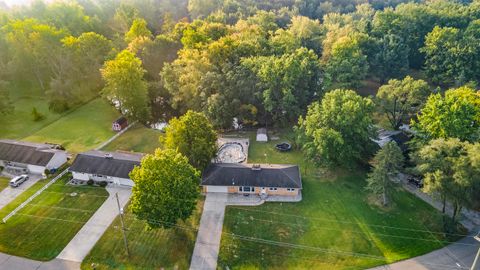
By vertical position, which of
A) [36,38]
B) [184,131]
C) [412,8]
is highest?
[412,8]

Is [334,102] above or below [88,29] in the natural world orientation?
below

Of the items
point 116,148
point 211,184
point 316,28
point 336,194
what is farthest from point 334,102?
point 316,28

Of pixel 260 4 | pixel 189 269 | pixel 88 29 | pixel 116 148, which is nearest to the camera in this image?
pixel 189 269

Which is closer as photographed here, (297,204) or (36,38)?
(297,204)

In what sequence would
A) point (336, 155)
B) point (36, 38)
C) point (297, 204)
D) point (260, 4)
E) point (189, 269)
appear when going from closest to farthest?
point (189, 269) < point (297, 204) < point (336, 155) < point (36, 38) < point (260, 4)

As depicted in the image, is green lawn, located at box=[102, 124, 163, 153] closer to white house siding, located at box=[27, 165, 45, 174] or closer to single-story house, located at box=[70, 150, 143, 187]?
single-story house, located at box=[70, 150, 143, 187]

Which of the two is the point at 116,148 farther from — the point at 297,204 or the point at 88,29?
the point at 88,29

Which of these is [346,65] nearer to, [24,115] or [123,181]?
[123,181]
